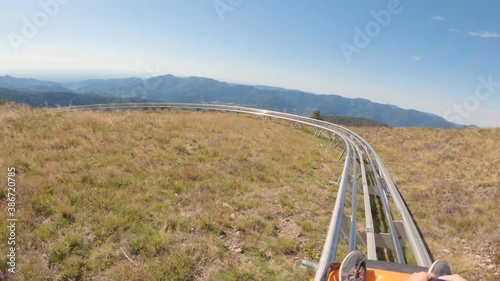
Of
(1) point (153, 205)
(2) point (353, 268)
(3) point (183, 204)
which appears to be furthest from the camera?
(3) point (183, 204)

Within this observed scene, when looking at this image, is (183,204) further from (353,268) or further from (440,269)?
(440,269)

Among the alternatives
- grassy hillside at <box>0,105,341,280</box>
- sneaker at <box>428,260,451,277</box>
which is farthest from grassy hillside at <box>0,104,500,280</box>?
sneaker at <box>428,260,451,277</box>

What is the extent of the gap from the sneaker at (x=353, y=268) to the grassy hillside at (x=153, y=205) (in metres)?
1.99

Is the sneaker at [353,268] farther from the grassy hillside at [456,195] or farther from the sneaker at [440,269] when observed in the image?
the grassy hillside at [456,195]

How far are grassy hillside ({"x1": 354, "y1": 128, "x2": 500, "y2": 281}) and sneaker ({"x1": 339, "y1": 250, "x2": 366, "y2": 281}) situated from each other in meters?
4.08

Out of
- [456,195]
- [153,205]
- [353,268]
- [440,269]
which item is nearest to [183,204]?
[153,205]

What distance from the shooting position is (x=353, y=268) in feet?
8.80

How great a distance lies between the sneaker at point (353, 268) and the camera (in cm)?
261

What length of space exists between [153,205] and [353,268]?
474cm

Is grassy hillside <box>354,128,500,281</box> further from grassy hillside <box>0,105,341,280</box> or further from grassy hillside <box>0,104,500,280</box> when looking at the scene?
grassy hillside <box>0,105,341,280</box>

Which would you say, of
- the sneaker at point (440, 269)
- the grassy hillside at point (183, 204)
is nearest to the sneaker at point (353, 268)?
the sneaker at point (440, 269)

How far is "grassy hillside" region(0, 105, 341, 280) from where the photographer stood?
437cm

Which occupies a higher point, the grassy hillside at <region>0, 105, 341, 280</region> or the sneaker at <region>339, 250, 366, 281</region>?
the sneaker at <region>339, 250, 366, 281</region>

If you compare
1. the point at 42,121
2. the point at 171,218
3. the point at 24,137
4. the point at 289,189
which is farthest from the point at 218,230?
the point at 42,121
